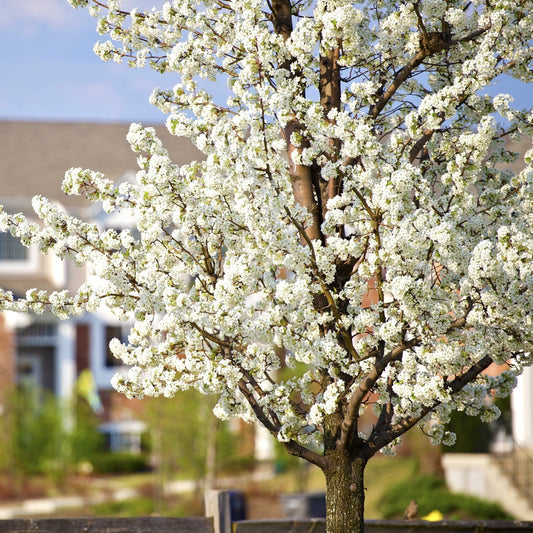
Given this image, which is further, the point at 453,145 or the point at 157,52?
the point at 157,52

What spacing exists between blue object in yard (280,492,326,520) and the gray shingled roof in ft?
57.0

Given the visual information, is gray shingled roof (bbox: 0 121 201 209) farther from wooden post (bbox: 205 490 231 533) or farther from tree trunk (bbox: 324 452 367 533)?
tree trunk (bbox: 324 452 367 533)

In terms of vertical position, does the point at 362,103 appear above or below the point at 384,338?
above

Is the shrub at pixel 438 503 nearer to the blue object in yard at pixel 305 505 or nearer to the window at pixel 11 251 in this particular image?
the blue object in yard at pixel 305 505

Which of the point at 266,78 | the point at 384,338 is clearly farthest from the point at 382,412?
the point at 266,78

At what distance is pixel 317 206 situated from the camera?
17.2 ft

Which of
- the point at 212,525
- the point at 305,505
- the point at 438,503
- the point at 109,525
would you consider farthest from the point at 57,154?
the point at 212,525

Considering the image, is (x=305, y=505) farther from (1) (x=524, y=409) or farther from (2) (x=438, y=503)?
(1) (x=524, y=409)

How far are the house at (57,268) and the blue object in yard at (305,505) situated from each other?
13443 mm

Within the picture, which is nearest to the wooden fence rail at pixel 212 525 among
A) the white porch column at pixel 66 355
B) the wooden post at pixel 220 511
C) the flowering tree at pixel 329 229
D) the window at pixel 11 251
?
the wooden post at pixel 220 511

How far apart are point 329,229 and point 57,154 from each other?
93.9 feet

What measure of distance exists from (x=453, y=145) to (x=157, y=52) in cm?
217

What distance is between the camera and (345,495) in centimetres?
493

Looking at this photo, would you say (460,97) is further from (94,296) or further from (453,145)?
(94,296)
